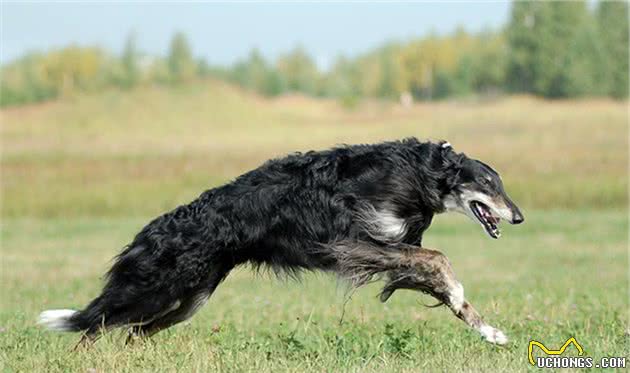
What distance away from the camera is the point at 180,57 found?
6400 cm

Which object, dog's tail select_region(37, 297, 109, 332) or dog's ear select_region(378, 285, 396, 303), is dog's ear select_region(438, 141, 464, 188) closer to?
dog's ear select_region(378, 285, 396, 303)

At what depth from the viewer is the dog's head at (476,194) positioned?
690 cm

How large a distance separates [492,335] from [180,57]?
59.3 m

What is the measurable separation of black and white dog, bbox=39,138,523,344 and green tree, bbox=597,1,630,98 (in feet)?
207

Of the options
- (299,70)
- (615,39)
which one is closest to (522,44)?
(615,39)

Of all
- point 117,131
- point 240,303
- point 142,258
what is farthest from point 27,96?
point 142,258

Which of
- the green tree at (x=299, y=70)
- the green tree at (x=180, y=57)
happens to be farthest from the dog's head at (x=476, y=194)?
the green tree at (x=299, y=70)

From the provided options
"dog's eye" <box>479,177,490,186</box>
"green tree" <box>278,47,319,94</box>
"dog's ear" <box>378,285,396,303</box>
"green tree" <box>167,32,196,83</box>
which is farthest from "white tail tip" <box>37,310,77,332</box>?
"green tree" <box>278,47,319,94</box>

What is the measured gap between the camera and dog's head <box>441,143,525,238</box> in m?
6.90

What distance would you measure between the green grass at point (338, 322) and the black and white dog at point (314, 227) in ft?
1.14

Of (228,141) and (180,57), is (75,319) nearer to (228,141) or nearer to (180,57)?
(228,141)

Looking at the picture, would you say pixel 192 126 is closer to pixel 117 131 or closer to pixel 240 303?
pixel 117 131

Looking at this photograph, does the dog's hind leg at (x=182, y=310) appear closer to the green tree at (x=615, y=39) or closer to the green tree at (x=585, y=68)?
the green tree at (x=585, y=68)

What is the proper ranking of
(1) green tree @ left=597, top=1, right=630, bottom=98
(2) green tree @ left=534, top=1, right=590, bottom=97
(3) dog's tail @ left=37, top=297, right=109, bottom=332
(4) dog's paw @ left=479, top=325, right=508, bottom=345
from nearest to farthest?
(4) dog's paw @ left=479, top=325, right=508, bottom=345
(3) dog's tail @ left=37, top=297, right=109, bottom=332
(2) green tree @ left=534, top=1, right=590, bottom=97
(1) green tree @ left=597, top=1, right=630, bottom=98
